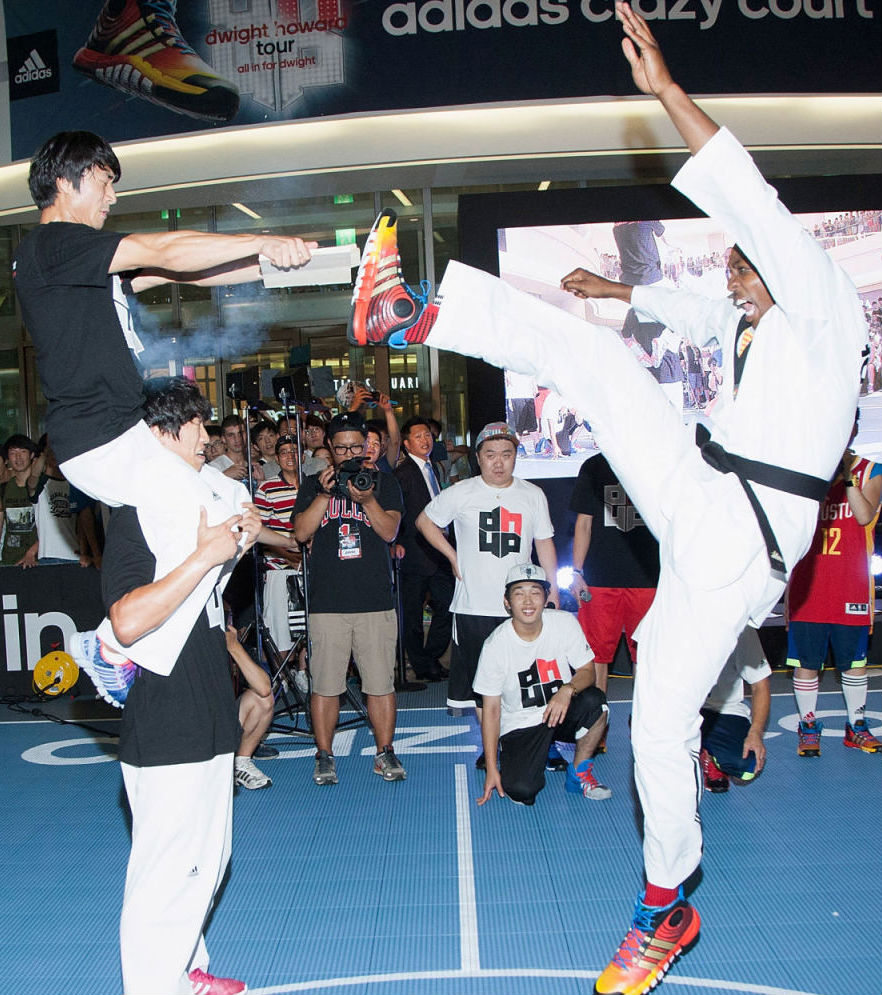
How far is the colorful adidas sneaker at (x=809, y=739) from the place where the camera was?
4926 millimetres

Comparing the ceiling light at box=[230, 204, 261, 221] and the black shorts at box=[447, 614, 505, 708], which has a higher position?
the ceiling light at box=[230, 204, 261, 221]

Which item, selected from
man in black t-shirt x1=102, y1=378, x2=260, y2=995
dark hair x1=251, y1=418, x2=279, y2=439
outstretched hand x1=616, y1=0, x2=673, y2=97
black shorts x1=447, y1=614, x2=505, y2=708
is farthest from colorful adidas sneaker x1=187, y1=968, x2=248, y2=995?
dark hair x1=251, y1=418, x2=279, y2=439

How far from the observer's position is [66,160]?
2479mm

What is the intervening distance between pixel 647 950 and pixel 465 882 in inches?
42.7

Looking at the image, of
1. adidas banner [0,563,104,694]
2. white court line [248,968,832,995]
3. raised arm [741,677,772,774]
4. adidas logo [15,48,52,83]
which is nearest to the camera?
white court line [248,968,832,995]

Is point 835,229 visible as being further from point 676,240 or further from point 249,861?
point 249,861

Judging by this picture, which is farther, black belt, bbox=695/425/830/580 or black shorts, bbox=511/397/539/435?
black shorts, bbox=511/397/539/435

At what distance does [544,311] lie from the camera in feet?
9.07

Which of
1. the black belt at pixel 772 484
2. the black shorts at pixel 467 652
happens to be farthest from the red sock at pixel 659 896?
the black shorts at pixel 467 652

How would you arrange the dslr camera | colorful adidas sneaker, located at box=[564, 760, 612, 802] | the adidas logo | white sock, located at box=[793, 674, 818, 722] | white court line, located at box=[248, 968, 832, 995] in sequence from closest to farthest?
white court line, located at box=[248, 968, 832, 995] → colorful adidas sneaker, located at box=[564, 760, 612, 802] → the dslr camera → white sock, located at box=[793, 674, 818, 722] → the adidas logo

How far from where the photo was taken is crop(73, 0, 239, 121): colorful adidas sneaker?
9414 mm

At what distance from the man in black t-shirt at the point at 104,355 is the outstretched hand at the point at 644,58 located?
1.09 meters

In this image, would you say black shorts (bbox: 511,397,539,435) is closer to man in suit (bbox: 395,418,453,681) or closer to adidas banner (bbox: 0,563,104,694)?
man in suit (bbox: 395,418,453,681)

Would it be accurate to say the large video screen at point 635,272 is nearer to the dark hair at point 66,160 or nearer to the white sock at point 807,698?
the white sock at point 807,698
